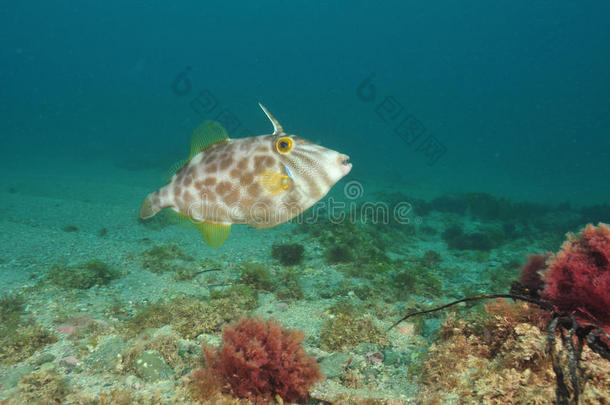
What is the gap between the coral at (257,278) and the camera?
5.91 meters

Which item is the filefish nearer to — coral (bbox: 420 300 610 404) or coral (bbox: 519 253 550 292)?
coral (bbox: 420 300 610 404)

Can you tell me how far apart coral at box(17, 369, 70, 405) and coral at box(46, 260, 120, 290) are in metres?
3.18

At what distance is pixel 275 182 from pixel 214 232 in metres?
0.75

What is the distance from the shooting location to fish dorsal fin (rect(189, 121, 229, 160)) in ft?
8.00

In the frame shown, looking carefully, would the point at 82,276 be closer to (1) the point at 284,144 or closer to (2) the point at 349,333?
(2) the point at 349,333

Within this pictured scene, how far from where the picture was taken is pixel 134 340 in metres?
3.84

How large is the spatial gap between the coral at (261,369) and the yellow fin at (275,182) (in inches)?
61.3

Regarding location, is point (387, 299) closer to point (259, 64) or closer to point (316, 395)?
point (316, 395)

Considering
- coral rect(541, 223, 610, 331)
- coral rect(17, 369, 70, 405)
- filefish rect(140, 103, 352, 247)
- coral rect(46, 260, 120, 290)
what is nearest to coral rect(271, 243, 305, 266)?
coral rect(46, 260, 120, 290)

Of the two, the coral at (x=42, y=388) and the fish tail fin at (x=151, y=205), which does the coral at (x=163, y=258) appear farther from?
the fish tail fin at (x=151, y=205)

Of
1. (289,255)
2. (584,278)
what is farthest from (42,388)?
(289,255)

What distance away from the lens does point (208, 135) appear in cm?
246

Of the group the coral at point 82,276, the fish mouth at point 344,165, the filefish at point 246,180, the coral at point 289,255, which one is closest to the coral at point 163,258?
the coral at point 82,276

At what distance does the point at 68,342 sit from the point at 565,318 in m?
5.54
